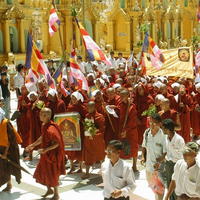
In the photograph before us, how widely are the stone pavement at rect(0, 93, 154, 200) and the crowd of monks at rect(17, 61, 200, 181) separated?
1.22ft

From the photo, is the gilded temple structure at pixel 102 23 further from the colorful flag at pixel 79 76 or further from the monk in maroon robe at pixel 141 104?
the colorful flag at pixel 79 76

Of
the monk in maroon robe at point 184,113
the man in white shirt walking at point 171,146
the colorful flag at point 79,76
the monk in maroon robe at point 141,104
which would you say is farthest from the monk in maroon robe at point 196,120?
the man in white shirt walking at point 171,146

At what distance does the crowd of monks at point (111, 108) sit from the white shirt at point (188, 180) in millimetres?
3003

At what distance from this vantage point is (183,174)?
5680 millimetres

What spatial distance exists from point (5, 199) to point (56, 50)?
21.5 m

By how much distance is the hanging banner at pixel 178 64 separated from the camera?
12812mm

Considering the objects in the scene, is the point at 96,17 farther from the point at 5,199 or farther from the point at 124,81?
the point at 5,199

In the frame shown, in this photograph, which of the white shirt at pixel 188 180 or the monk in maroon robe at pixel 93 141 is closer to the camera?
the white shirt at pixel 188 180

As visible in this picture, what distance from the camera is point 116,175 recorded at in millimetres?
5715

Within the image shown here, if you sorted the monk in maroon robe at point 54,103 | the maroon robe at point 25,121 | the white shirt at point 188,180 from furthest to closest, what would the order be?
the maroon robe at point 25,121, the monk in maroon robe at point 54,103, the white shirt at point 188,180

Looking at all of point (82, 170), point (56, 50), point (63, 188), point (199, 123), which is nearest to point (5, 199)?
point (63, 188)

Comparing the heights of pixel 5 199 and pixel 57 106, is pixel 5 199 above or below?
below

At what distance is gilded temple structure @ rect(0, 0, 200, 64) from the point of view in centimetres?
2669

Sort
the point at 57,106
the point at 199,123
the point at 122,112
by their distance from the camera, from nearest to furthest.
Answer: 1. the point at 122,112
2. the point at 57,106
3. the point at 199,123
